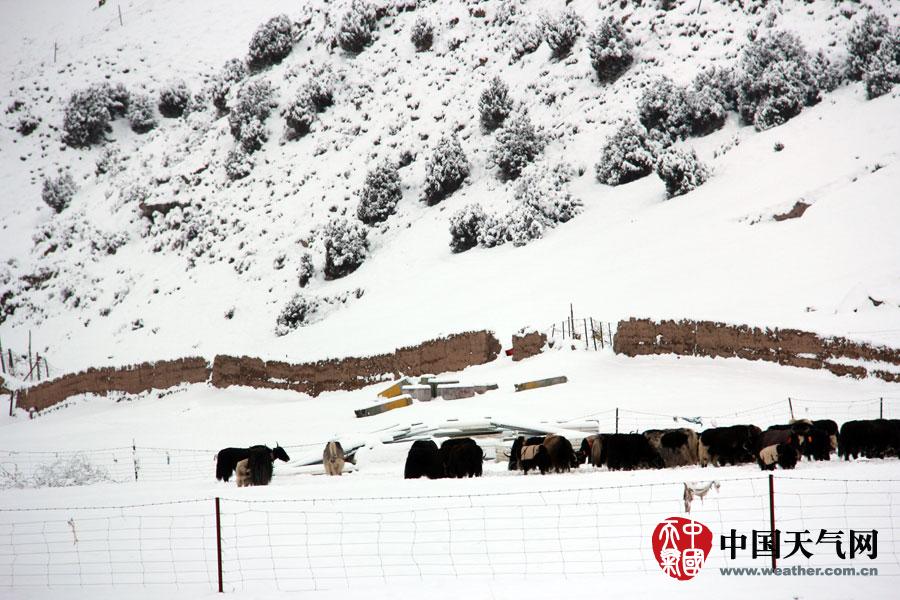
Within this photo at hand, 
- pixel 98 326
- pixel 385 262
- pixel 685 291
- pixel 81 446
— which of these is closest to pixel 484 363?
pixel 685 291

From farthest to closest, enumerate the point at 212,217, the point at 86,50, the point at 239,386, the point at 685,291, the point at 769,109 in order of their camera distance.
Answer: the point at 86,50
the point at 212,217
the point at 769,109
the point at 239,386
the point at 685,291

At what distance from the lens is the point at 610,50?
151ft

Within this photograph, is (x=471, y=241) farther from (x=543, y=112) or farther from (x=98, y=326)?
(x=98, y=326)

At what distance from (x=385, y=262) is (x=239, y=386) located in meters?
11.7

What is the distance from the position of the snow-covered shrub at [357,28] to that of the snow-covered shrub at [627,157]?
27063mm

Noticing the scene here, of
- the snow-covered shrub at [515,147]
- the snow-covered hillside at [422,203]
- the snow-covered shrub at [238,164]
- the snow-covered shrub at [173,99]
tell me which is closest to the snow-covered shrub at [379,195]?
the snow-covered hillside at [422,203]

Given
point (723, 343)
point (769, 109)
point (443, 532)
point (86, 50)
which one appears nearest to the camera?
point (443, 532)

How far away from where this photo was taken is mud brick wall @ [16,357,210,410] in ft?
110

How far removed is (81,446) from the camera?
24.3 metres

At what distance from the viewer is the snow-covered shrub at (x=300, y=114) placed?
183ft

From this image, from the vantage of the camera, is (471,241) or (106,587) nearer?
(106,587)

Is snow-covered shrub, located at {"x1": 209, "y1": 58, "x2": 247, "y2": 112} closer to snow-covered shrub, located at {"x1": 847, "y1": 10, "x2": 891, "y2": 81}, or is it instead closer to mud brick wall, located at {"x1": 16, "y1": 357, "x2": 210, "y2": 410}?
mud brick wall, located at {"x1": 16, "y1": 357, "x2": 210, "y2": 410}

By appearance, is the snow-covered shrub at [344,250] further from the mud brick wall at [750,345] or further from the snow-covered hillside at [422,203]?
the mud brick wall at [750,345]

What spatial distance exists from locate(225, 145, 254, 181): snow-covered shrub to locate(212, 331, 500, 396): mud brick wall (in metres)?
25.7
